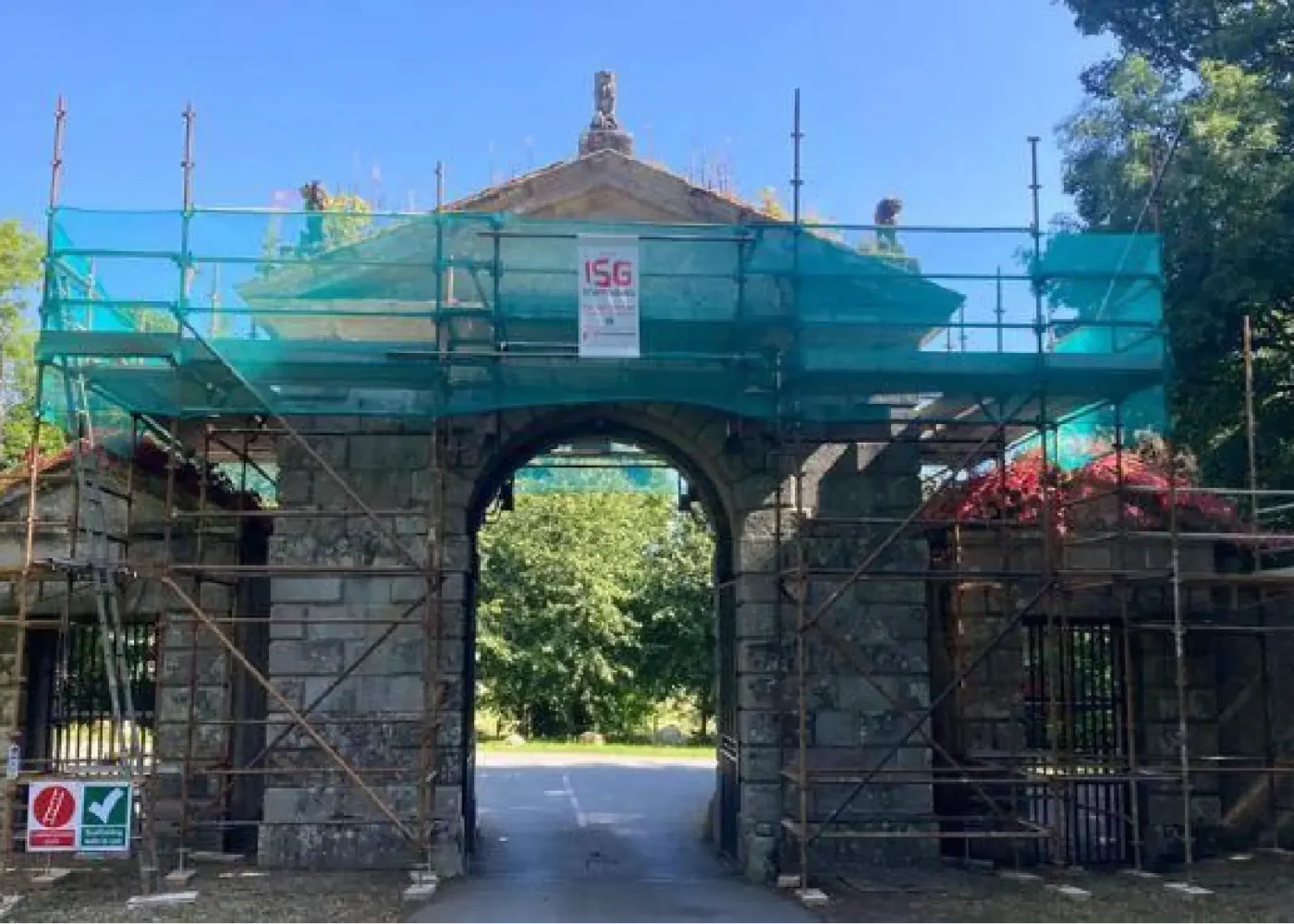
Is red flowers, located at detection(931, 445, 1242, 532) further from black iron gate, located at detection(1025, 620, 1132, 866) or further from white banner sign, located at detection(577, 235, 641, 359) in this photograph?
white banner sign, located at detection(577, 235, 641, 359)

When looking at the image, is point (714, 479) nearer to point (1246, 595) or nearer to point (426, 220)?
point (426, 220)

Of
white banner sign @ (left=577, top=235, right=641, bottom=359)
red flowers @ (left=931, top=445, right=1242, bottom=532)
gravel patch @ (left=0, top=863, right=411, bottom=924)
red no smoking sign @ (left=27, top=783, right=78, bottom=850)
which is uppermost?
white banner sign @ (left=577, top=235, right=641, bottom=359)

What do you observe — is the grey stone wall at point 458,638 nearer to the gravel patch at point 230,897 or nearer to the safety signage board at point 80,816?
the gravel patch at point 230,897

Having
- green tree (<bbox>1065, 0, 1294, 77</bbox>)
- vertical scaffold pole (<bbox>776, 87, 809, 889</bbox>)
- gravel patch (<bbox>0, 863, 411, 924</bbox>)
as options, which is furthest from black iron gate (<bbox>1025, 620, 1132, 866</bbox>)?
green tree (<bbox>1065, 0, 1294, 77</bbox>)

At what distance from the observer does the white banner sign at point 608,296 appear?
1154cm

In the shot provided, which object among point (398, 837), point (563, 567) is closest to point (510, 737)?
point (563, 567)

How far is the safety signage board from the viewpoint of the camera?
10859 mm

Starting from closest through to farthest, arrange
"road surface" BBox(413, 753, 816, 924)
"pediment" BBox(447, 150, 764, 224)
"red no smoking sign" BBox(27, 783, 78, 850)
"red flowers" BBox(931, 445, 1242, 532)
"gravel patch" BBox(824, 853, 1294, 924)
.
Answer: "gravel patch" BBox(824, 853, 1294, 924), "road surface" BBox(413, 753, 816, 924), "red no smoking sign" BBox(27, 783, 78, 850), "pediment" BBox(447, 150, 764, 224), "red flowers" BBox(931, 445, 1242, 532)

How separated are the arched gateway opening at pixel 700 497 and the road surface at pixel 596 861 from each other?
40 centimetres

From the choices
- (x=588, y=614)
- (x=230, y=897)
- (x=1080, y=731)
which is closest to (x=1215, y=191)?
(x=1080, y=731)

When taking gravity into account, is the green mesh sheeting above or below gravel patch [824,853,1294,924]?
above

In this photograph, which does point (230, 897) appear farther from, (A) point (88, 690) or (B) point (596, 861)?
(A) point (88, 690)

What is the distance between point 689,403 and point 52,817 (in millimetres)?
6863

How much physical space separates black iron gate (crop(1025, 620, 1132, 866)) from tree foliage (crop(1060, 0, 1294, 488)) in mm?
5040
